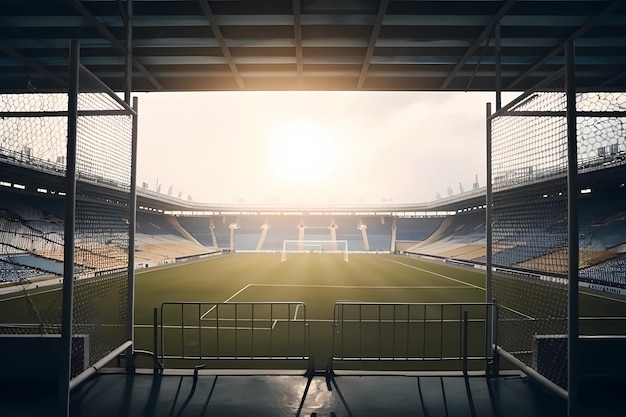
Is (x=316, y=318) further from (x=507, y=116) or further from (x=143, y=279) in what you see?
(x=143, y=279)

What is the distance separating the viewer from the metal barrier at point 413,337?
24.5ft

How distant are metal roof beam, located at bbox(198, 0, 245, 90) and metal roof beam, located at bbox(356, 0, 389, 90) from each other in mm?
2465

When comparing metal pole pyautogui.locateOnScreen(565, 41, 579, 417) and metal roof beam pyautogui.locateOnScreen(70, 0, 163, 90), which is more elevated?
metal roof beam pyautogui.locateOnScreen(70, 0, 163, 90)

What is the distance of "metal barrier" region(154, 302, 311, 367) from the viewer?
9078 millimetres

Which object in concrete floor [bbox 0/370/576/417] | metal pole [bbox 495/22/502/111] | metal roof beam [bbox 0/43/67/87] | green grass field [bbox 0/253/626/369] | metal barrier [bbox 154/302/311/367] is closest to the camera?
concrete floor [bbox 0/370/576/417]

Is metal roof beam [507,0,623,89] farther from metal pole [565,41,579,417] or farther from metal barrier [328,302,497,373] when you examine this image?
metal barrier [328,302,497,373]

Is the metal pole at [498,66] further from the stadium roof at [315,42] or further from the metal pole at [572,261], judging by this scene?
the metal pole at [572,261]

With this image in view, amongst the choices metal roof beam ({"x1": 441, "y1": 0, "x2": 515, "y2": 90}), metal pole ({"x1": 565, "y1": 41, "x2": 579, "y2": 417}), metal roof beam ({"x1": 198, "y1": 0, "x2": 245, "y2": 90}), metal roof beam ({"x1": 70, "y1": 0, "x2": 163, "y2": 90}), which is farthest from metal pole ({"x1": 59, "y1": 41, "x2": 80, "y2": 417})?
metal roof beam ({"x1": 441, "y1": 0, "x2": 515, "y2": 90})

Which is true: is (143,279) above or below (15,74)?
below

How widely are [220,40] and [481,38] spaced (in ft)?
14.1

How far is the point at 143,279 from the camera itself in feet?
86.4

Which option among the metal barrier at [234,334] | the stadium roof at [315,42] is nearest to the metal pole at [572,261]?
the stadium roof at [315,42]

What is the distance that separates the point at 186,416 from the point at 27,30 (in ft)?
21.0

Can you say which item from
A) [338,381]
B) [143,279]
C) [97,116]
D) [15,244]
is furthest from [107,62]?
[15,244]
